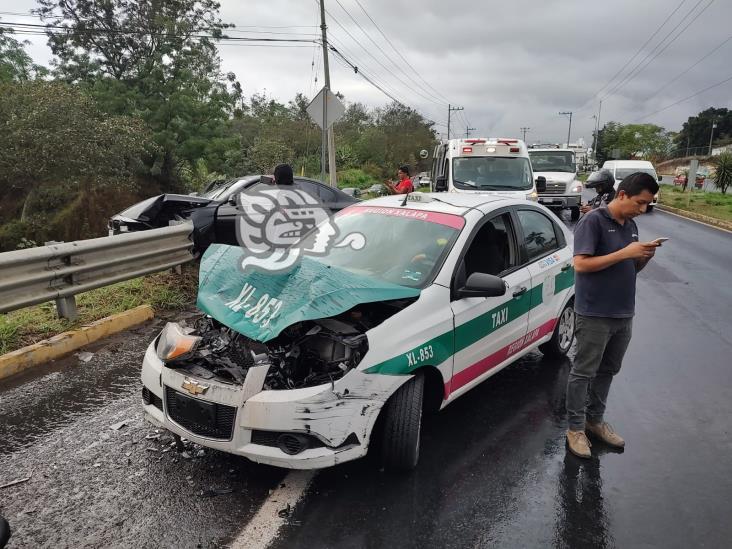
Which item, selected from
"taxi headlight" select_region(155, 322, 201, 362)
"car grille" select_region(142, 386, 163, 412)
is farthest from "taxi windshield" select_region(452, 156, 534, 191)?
"car grille" select_region(142, 386, 163, 412)

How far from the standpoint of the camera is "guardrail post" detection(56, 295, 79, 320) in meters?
5.19

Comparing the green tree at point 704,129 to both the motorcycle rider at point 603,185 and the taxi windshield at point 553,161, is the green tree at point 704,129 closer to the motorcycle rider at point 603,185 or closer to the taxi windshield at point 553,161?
the taxi windshield at point 553,161

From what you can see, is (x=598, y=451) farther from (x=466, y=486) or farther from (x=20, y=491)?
(x=20, y=491)

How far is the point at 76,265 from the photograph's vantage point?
5.18m

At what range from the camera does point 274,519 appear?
273 centimetres

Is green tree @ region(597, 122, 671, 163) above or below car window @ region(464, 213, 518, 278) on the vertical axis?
above

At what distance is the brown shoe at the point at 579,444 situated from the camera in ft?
11.2

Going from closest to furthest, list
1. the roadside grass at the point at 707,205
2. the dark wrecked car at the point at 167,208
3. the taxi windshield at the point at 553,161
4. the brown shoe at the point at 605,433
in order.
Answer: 1. the brown shoe at the point at 605,433
2. the dark wrecked car at the point at 167,208
3. the taxi windshield at the point at 553,161
4. the roadside grass at the point at 707,205

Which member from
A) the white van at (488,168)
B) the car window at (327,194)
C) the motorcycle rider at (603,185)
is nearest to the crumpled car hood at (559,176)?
the white van at (488,168)

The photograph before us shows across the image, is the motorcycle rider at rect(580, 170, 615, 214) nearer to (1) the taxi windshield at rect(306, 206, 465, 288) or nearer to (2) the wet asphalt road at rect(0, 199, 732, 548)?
(2) the wet asphalt road at rect(0, 199, 732, 548)

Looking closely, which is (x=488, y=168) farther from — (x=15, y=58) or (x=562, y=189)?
(x=15, y=58)

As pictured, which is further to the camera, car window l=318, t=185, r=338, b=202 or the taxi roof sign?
car window l=318, t=185, r=338, b=202

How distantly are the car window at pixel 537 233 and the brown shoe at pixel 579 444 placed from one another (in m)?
1.47

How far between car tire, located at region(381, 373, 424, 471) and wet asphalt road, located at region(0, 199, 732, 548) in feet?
0.52
